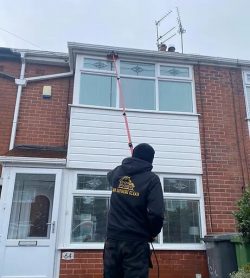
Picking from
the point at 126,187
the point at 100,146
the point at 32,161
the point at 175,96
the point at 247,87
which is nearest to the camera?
the point at 126,187

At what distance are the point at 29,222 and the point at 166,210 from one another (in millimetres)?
2887

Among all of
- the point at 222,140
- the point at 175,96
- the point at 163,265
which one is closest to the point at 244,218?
the point at 163,265

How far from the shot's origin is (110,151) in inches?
268

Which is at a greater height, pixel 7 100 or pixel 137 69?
pixel 137 69

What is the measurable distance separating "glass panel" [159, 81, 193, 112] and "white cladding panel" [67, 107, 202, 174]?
28 centimetres

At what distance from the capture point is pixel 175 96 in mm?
7703

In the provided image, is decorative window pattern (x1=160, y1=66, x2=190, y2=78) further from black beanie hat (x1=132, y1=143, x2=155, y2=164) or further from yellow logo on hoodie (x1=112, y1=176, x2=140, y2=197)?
yellow logo on hoodie (x1=112, y1=176, x2=140, y2=197)

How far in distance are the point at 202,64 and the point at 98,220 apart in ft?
16.1

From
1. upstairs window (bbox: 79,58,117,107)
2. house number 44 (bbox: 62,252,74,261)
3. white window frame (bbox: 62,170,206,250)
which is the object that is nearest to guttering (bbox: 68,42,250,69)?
upstairs window (bbox: 79,58,117,107)

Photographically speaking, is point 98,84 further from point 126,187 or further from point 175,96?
point 126,187

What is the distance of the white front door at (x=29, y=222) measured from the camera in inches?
225

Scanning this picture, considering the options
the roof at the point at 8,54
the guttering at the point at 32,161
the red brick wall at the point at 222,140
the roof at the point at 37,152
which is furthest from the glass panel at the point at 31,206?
the red brick wall at the point at 222,140

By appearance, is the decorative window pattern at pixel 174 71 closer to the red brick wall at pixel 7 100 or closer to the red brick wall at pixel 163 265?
the red brick wall at pixel 7 100

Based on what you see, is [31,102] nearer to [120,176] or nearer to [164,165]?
[164,165]
